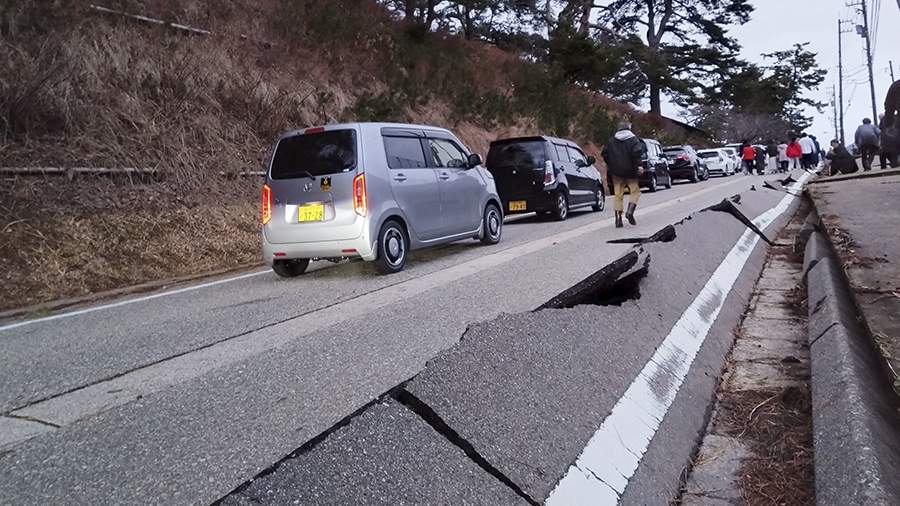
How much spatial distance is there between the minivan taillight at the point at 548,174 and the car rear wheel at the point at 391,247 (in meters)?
6.46

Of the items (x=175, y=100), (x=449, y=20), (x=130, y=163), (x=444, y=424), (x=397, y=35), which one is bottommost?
(x=444, y=424)

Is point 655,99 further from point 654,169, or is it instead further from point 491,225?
point 491,225

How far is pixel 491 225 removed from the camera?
1041cm

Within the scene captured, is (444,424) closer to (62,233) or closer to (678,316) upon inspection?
(678,316)

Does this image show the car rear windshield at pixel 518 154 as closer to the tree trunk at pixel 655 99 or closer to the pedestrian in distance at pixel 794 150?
the pedestrian in distance at pixel 794 150

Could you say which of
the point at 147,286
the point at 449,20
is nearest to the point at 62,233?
the point at 147,286

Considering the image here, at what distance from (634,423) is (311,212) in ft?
18.1

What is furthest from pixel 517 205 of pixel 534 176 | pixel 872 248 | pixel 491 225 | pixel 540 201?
pixel 872 248

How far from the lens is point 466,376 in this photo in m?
2.87

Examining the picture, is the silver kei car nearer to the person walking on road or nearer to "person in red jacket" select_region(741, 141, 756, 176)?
the person walking on road

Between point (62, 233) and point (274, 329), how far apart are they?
6.10 metres

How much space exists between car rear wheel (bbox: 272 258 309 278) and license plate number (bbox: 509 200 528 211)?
6530 millimetres

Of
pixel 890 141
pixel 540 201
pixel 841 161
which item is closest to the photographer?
pixel 540 201

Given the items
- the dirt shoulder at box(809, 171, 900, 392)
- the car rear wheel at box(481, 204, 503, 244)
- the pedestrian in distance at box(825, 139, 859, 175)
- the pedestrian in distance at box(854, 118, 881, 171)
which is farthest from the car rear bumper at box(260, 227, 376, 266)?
the pedestrian in distance at box(825, 139, 859, 175)
